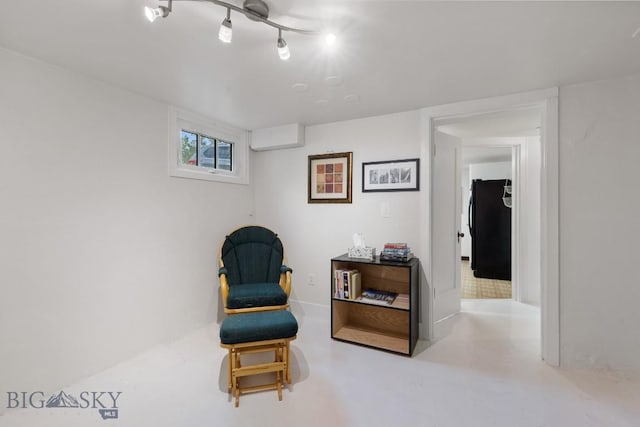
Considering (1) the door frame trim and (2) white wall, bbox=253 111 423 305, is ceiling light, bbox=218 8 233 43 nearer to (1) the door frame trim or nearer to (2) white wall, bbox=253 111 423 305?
(2) white wall, bbox=253 111 423 305

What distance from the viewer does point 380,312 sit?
271 cm

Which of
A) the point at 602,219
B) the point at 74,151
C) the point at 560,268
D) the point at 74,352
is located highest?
the point at 74,151

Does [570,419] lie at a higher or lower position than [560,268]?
lower

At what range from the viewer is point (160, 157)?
244 cm

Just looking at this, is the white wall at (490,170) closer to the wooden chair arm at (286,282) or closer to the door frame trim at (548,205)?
the door frame trim at (548,205)

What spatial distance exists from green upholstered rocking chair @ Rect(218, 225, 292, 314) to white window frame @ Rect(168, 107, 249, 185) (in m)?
0.69

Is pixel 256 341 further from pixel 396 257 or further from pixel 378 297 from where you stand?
pixel 396 257

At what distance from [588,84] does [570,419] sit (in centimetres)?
225

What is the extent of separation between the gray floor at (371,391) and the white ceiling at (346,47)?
2129mm

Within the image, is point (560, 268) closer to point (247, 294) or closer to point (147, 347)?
point (247, 294)

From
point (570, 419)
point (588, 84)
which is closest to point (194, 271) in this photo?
point (570, 419)

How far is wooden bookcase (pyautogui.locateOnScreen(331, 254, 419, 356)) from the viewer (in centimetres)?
237

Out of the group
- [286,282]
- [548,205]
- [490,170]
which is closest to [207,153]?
[286,282]

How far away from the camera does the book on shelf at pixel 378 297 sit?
8.11ft
